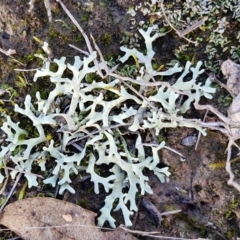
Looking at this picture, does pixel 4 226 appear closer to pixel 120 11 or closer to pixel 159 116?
pixel 159 116

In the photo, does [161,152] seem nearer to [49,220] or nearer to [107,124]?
[107,124]

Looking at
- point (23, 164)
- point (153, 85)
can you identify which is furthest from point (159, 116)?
point (23, 164)

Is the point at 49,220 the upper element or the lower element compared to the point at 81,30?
lower

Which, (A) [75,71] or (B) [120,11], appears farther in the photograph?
(B) [120,11]

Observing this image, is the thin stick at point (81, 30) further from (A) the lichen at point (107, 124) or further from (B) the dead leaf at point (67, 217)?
(B) the dead leaf at point (67, 217)

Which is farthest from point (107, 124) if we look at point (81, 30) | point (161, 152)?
point (81, 30)
